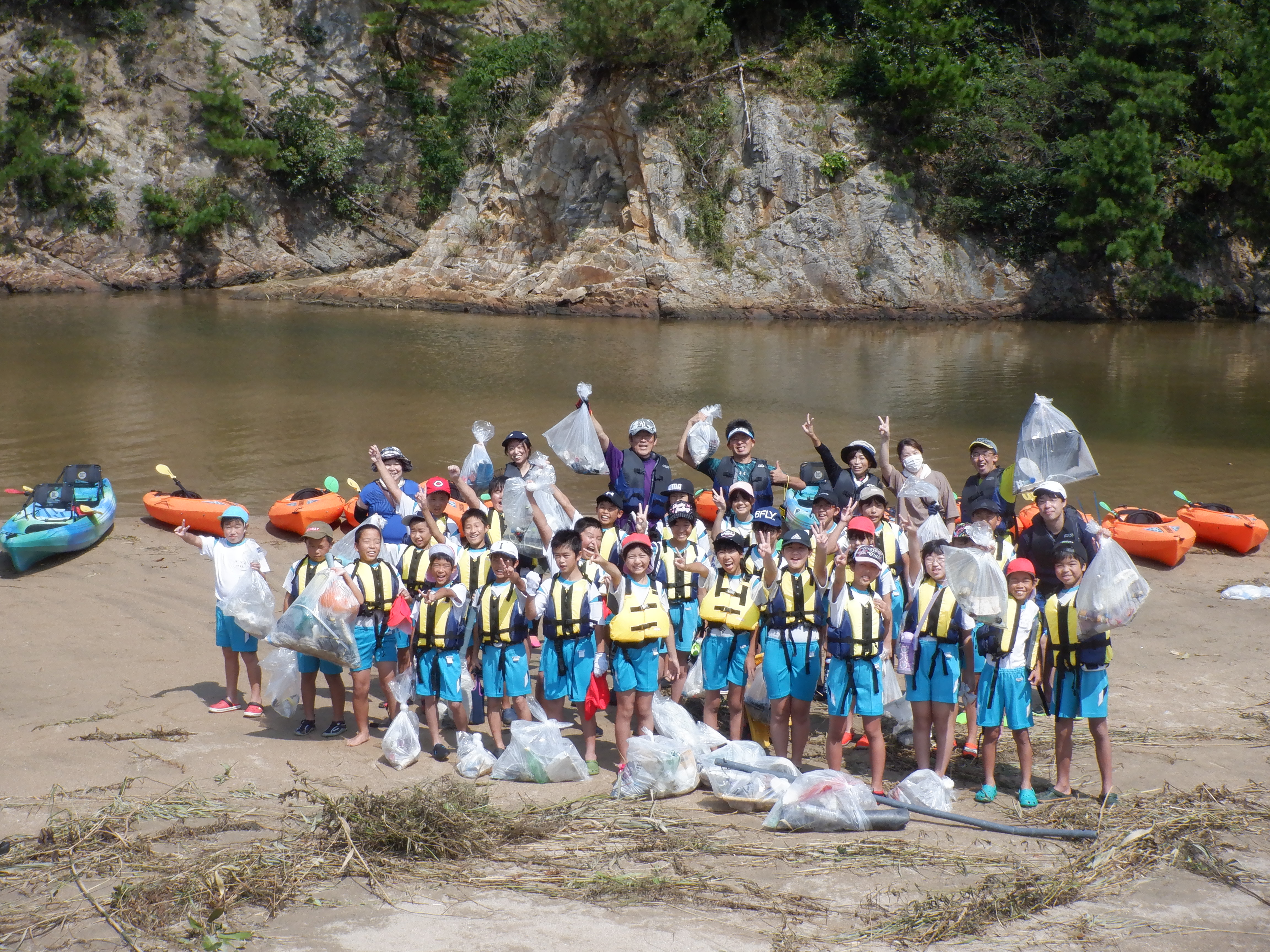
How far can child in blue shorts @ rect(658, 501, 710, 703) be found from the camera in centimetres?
635

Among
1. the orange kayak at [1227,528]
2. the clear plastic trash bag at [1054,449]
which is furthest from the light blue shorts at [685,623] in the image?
the orange kayak at [1227,528]

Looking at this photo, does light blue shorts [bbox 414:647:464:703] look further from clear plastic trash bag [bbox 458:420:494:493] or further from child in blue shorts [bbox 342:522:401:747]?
clear plastic trash bag [bbox 458:420:494:493]

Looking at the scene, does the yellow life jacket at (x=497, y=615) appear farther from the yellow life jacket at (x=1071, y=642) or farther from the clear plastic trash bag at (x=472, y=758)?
the yellow life jacket at (x=1071, y=642)

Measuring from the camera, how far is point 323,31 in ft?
116

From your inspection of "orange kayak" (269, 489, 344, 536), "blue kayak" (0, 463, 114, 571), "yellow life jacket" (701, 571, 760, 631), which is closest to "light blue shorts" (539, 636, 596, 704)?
"yellow life jacket" (701, 571, 760, 631)

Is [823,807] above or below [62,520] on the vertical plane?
below

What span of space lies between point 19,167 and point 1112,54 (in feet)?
97.2

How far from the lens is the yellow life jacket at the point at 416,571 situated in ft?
20.6

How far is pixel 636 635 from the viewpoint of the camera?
564cm

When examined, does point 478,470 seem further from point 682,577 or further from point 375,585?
point 682,577

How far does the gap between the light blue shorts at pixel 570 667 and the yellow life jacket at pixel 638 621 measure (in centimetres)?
24

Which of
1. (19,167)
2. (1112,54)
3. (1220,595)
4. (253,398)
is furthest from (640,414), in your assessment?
(19,167)

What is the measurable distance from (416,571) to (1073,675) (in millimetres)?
3588

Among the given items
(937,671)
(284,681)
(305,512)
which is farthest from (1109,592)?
(305,512)
